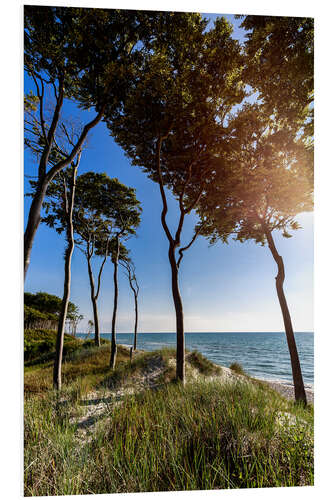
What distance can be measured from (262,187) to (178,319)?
3639mm

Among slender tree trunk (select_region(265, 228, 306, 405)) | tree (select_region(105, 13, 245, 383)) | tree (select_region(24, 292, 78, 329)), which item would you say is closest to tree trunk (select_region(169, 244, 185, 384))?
tree (select_region(105, 13, 245, 383))

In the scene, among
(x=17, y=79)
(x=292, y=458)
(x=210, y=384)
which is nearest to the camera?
(x=292, y=458)

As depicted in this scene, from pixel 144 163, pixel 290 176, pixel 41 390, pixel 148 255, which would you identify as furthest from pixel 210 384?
pixel 148 255

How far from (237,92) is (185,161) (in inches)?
64.5

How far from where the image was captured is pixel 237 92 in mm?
3572

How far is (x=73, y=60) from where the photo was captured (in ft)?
9.58

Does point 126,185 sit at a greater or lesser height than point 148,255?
greater

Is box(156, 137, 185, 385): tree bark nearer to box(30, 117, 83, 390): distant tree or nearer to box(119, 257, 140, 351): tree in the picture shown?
box(30, 117, 83, 390): distant tree

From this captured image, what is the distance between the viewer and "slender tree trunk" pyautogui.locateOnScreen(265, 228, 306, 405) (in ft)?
13.4

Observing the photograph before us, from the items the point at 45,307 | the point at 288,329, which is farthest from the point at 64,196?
the point at 45,307

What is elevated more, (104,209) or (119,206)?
(119,206)

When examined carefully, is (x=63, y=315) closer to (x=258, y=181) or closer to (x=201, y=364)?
(x=201, y=364)
